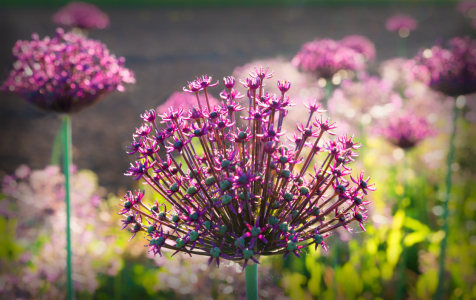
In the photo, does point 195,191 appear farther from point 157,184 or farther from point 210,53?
point 210,53

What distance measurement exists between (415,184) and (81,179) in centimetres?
345

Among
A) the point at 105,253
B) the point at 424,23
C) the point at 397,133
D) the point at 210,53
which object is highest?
the point at 424,23

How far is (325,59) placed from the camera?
2910mm

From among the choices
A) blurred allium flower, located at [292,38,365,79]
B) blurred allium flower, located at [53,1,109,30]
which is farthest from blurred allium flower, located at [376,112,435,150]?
blurred allium flower, located at [53,1,109,30]

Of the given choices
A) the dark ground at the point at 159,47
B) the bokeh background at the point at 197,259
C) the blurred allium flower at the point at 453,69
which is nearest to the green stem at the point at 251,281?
the bokeh background at the point at 197,259

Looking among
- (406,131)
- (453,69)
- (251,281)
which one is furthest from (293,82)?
(251,281)

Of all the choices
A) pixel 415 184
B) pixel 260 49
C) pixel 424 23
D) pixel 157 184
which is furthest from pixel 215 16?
pixel 157 184

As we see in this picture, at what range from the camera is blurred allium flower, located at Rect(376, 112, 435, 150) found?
9.32 ft

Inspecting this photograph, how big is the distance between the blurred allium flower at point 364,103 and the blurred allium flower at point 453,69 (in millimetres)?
727

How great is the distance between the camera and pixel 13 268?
8.76ft

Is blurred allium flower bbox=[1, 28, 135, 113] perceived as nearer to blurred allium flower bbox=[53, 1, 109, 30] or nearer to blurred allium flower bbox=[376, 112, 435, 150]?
blurred allium flower bbox=[376, 112, 435, 150]

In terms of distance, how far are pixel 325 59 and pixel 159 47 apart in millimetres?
7439

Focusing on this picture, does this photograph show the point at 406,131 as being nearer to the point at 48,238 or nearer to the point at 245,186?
the point at 245,186

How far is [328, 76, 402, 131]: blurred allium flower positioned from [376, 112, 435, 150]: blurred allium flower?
487 mm
